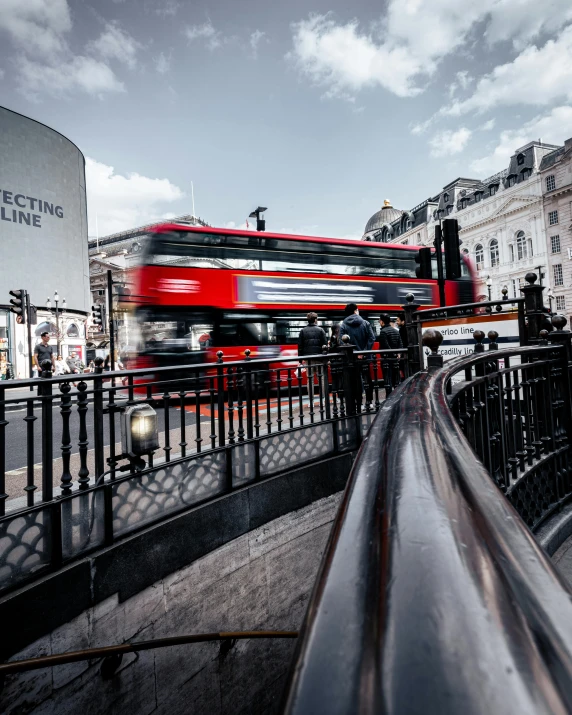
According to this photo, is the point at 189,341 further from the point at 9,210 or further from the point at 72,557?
the point at 9,210

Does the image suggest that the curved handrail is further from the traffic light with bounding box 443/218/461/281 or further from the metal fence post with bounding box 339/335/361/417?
the traffic light with bounding box 443/218/461/281

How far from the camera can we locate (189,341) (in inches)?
399

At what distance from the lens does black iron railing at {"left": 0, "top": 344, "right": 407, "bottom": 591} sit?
2.73 metres

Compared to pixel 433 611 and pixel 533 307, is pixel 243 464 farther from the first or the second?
pixel 433 611

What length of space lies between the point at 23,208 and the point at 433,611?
4249cm

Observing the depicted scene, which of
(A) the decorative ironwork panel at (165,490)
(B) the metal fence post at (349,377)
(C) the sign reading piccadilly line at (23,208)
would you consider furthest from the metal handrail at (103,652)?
(C) the sign reading piccadilly line at (23,208)

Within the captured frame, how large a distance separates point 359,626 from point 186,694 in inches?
151

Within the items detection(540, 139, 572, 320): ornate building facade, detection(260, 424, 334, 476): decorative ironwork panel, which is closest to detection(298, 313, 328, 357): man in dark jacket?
detection(260, 424, 334, 476): decorative ironwork panel

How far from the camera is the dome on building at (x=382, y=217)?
215 feet

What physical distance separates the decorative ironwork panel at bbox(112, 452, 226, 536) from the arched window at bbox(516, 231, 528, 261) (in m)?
43.3

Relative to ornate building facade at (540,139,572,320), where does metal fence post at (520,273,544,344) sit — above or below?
below

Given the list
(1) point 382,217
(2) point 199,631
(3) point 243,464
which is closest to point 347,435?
(3) point 243,464

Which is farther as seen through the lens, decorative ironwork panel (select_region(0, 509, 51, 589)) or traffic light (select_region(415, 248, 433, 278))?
traffic light (select_region(415, 248, 433, 278))

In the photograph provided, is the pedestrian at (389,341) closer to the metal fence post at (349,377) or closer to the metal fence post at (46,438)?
the metal fence post at (349,377)
